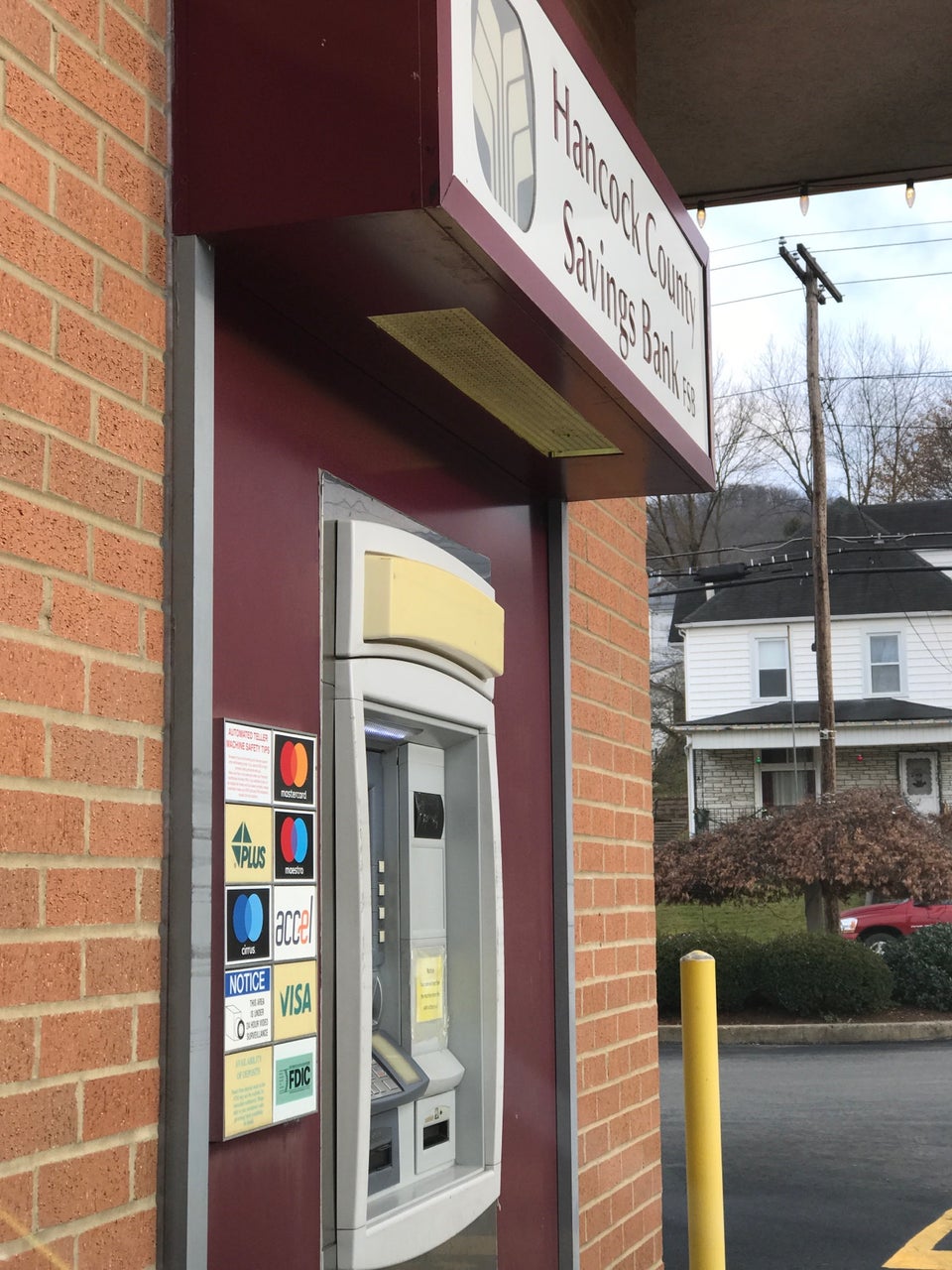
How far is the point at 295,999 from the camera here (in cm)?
271

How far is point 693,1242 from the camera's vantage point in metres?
4.36

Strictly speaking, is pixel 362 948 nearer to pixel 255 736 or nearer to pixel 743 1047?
pixel 255 736

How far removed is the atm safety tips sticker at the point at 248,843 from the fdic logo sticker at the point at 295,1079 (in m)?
0.32

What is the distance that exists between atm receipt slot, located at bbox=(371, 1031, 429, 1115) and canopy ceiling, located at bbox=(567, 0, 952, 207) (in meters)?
3.07

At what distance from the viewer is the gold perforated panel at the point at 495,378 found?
9.67ft

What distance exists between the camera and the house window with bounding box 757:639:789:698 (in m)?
36.3

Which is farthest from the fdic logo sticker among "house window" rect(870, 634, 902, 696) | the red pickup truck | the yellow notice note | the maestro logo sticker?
"house window" rect(870, 634, 902, 696)

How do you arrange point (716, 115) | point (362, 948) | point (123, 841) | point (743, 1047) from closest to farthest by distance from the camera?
point (123, 841)
point (362, 948)
point (716, 115)
point (743, 1047)

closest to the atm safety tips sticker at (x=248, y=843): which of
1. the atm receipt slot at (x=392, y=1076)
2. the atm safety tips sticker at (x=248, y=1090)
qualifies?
the atm safety tips sticker at (x=248, y=1090)

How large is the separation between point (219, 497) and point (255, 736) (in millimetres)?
Result: 414

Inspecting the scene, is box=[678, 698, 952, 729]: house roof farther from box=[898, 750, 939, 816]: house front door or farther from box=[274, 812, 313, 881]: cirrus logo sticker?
box=[274, 812, 313, 881]: cirrus logo sticker

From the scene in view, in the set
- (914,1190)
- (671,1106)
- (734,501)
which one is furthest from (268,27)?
(734,501)

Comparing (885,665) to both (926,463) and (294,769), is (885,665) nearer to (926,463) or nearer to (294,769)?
(926,463)

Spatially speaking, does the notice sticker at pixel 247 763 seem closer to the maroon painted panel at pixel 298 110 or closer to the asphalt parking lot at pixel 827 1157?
the maroon painted panel at pixel 298 110
